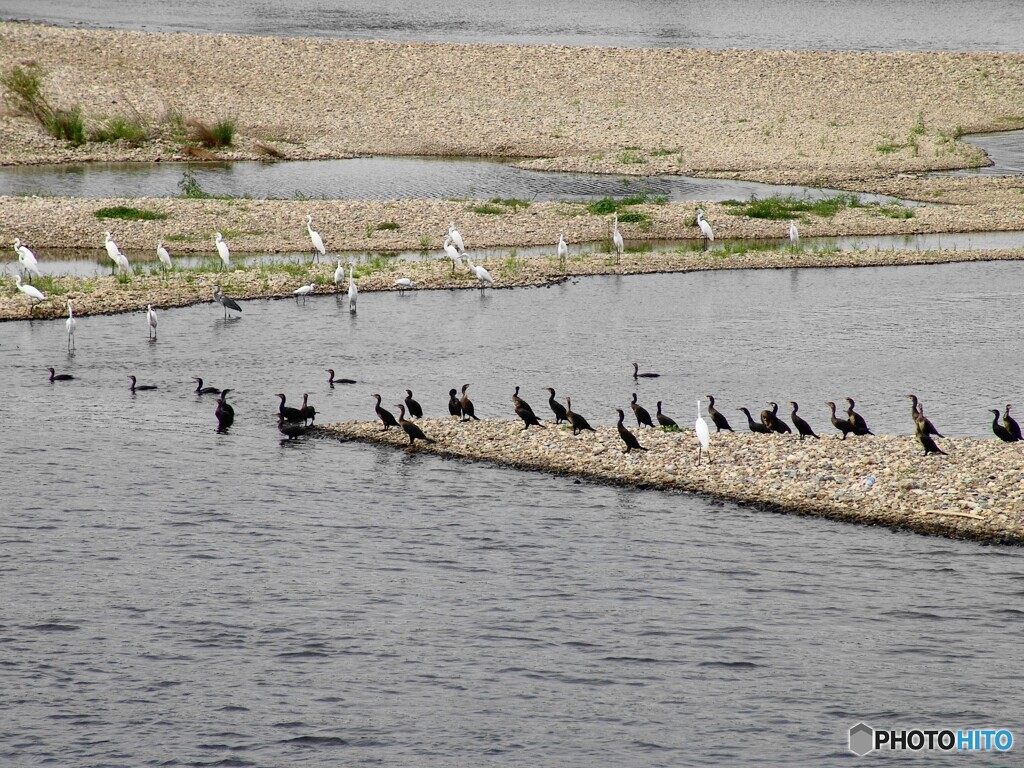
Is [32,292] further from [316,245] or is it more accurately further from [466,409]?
[466,409]

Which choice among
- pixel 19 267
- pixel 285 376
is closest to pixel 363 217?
pixel 19 267

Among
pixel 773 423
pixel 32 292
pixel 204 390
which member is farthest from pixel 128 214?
pixel 773 423

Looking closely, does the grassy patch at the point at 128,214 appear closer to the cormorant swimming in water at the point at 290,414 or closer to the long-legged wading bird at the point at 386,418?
the cormorant swimming in water at the point at 290,414

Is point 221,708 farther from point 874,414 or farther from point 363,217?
point 363,217

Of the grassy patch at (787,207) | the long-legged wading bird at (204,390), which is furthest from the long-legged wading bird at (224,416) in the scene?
the grassy patch at (787,207)

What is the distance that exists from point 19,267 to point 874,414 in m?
27.2

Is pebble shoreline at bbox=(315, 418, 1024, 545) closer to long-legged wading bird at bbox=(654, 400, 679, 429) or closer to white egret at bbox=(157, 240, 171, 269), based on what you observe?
long-legged wading bird at bbox=(654, 400, 679, 429)

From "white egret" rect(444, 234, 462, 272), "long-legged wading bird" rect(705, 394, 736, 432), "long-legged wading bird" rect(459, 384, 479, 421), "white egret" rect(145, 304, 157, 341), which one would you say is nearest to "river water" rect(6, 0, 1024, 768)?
"white egret" rect(145, 304, 157, 341)

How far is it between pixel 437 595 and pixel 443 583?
0.41 m

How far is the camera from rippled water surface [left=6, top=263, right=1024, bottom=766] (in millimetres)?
15977

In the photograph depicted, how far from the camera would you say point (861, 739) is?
615 inches

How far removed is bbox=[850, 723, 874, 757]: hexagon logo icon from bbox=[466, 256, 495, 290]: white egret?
2652 centimetres

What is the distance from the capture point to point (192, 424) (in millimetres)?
27828

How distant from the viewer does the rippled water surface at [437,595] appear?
629 inches
